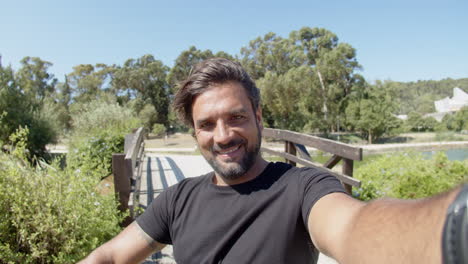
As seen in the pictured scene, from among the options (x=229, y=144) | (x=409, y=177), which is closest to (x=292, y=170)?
(x=229, y=144)

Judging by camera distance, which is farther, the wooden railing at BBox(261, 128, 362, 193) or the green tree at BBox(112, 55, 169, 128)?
the green tree at BBox(112, 55, 169, 128)

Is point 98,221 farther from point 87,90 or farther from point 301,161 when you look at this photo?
point 87,90

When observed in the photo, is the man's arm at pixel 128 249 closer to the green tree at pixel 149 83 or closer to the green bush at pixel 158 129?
the green bush at pixel 158 129

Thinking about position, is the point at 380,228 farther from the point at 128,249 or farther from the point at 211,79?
the point at 128,249

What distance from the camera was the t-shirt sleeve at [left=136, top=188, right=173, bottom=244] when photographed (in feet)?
3.96

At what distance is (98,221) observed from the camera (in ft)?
6.60

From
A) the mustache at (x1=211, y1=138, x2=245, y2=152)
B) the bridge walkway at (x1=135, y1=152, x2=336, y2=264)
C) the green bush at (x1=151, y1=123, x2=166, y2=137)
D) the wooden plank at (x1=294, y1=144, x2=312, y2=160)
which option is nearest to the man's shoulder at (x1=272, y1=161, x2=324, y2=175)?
the mustache at (x1=211, y1=138, x2=245, y2=152)

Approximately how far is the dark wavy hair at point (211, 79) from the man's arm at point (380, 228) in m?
0.58

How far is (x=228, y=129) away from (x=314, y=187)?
1.33 feet

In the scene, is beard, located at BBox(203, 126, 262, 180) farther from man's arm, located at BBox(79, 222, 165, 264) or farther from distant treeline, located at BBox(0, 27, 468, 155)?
distant treeline, located at BBox(0, 27, 468, 155)

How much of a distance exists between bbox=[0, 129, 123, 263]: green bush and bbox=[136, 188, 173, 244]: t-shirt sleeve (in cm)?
88

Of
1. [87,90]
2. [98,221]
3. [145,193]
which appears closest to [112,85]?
[87,90]

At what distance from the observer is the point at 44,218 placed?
1.82m

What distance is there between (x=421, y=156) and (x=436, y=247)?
230 inches
